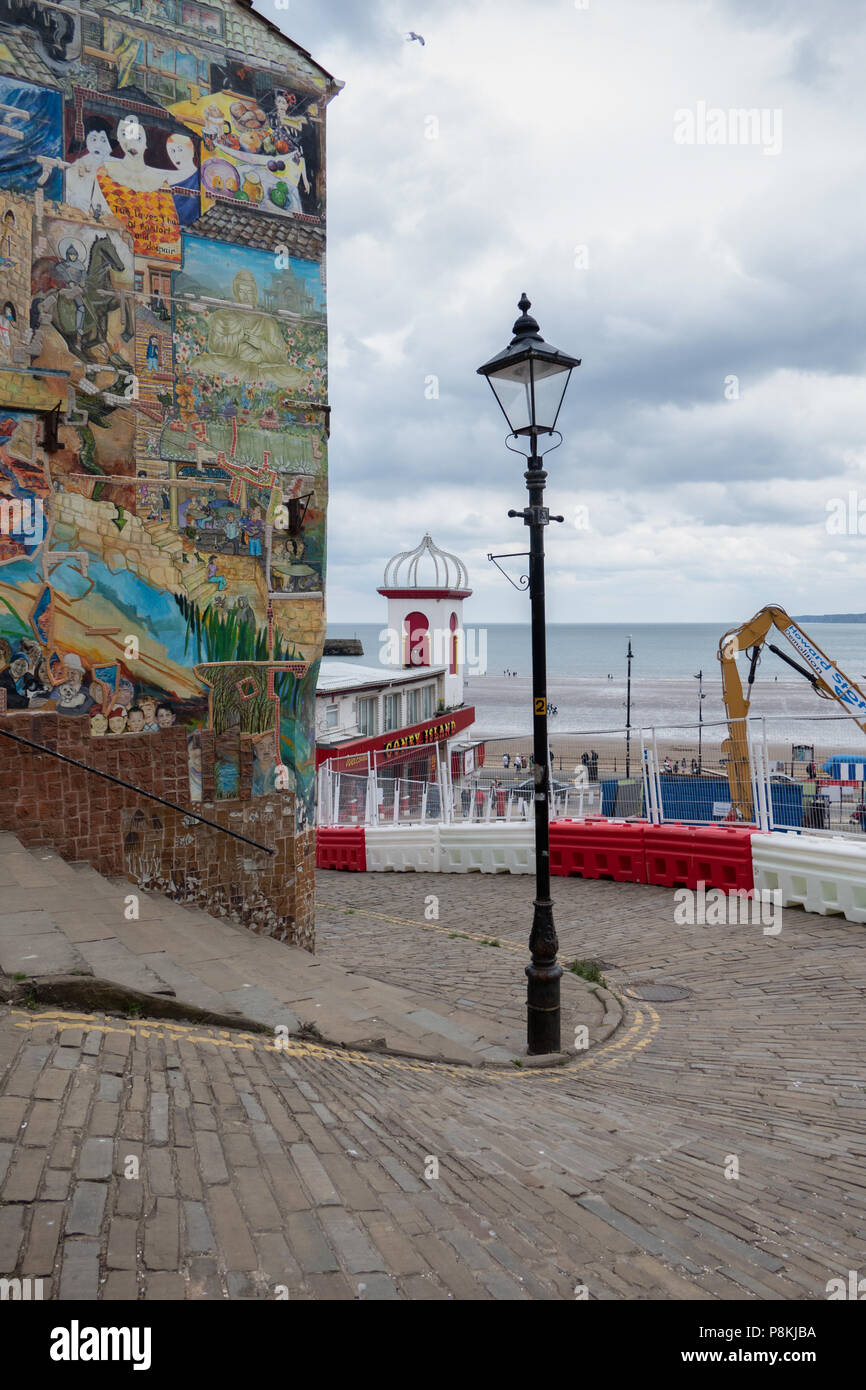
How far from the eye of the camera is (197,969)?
688 centimetres

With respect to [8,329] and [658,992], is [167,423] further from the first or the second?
[658,992]

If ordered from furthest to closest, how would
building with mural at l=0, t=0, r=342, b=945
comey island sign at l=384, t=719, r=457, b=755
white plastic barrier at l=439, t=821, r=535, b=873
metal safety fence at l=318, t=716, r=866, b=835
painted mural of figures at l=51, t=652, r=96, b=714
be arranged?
comey island sign at l=384, t=719, r=457, b=755, white plastic barrier at l=439, t=821, r=535, b=873, metal safety fence at l=318, t=716, r=866, b=835, painted mural of figures at l=51, t=652, r=96, b=714, building with mural at l=0, t=0, r=342, b=945

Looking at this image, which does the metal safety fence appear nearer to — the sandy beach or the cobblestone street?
the cobblestone street

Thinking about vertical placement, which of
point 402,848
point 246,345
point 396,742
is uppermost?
point 246,345

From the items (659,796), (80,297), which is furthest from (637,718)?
(80,297)

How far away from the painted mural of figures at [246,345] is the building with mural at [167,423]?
2 centimetres

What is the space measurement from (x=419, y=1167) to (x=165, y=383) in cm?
774

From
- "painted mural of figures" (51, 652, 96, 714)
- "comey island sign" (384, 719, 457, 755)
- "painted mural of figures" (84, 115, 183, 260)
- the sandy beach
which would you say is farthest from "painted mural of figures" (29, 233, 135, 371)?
the sandy beach

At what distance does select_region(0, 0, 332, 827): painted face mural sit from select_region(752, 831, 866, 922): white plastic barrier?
5.76 meters

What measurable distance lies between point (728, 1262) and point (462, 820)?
12.0 metres

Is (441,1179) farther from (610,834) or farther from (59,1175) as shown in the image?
(610,834)

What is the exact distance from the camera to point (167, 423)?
8859mm

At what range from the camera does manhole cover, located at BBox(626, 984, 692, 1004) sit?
822cm
